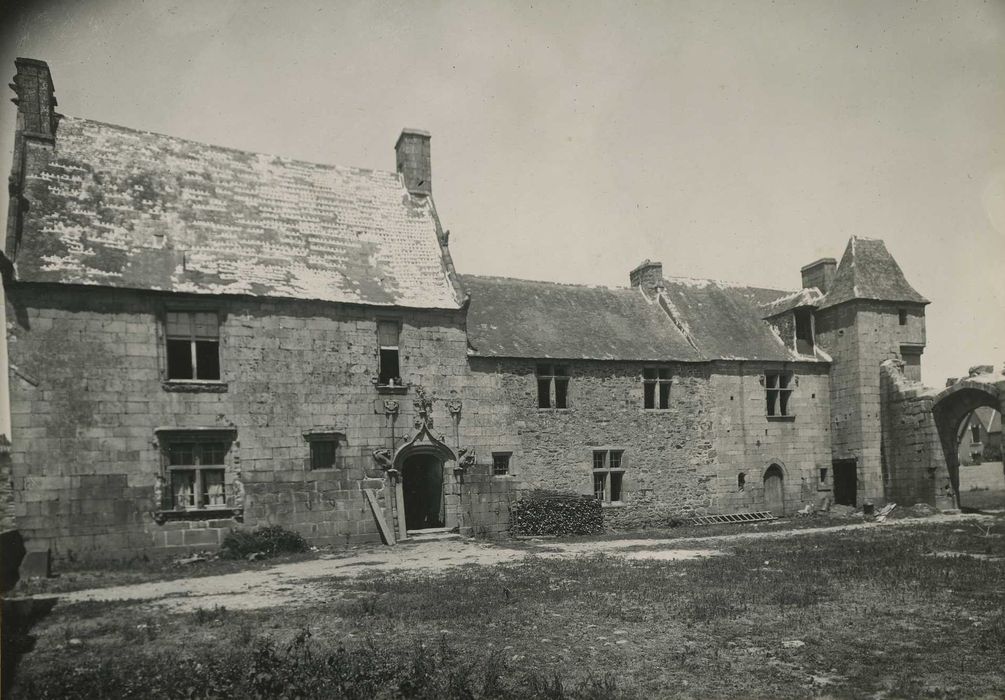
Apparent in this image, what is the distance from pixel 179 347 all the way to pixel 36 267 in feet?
11.3

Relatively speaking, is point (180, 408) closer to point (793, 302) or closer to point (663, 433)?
point (663, 433)

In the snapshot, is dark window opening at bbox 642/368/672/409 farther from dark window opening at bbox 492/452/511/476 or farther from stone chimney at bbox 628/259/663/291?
dark window opening at bbox 492/452/511/476

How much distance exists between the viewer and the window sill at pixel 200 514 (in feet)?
51.8

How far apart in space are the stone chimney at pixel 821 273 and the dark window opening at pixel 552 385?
42.0ft

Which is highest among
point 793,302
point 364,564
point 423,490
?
point 793,302

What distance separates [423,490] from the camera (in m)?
20.9

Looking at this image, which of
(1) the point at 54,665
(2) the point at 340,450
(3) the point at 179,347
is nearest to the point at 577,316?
(2) the point at 340,450

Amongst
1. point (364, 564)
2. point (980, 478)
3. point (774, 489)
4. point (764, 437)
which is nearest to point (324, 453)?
point (364, 564)

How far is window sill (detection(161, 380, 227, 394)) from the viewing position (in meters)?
16.3

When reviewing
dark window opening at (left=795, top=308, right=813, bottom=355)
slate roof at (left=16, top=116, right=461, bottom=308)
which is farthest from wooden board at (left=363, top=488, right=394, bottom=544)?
dark window opening at (left=795, top=308, right=813, bottom=355)

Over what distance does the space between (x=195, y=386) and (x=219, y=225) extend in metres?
4.77

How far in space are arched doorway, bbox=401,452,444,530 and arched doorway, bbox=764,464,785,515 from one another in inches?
487

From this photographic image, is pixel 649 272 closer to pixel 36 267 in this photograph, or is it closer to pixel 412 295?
pixel 412 295

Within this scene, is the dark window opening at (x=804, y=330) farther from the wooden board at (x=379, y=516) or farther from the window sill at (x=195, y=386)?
the window sill at (x=195, y=386)
